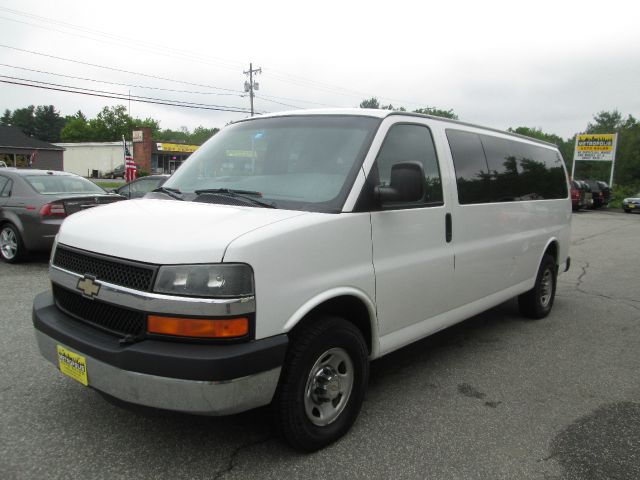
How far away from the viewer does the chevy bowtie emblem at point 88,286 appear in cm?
275

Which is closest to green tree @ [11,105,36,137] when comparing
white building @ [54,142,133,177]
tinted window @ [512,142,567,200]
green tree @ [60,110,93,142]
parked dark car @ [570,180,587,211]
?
green tree @ [60,110,93,142]

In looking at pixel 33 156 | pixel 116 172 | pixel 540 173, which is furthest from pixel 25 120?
pixel 540 173

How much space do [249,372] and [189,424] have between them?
3.43 feet

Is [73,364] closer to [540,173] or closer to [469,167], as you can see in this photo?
[469,167]

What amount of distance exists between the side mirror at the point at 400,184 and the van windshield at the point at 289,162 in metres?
0.22

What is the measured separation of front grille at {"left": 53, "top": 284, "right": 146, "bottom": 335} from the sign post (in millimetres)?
41786

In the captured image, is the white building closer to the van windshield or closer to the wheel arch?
the van windshield

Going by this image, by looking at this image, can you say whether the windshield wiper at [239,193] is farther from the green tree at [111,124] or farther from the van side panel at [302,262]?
the green tree at [111,124]

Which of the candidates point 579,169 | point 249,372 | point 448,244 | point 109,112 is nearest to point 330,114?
point 448,244

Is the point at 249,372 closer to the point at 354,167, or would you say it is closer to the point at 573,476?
the point at 354,167

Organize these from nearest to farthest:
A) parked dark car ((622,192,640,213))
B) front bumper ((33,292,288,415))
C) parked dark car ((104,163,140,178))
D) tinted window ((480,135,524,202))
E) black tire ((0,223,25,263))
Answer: front bumper ((33,292,288,415)) → tinted window ((480,135,524,202)) → black tire ((0,223,25,263)) → parked dark car ((622,192,640,213)) → parked dark car ((104,163,140,178))

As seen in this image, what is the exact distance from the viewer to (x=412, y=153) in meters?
3.72

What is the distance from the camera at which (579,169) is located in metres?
57.1

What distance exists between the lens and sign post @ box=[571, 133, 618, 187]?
38.1 meters
